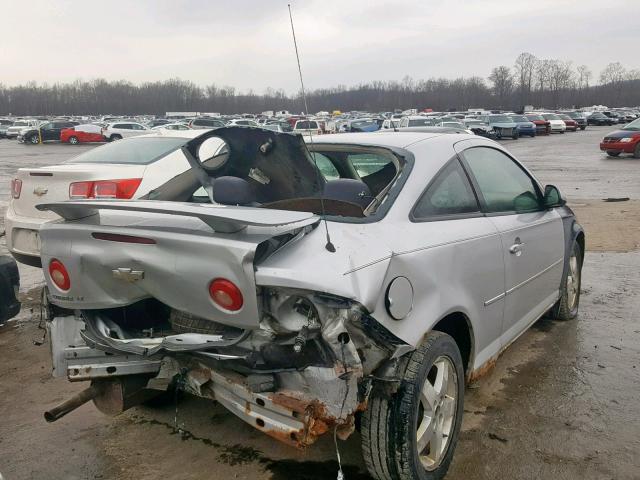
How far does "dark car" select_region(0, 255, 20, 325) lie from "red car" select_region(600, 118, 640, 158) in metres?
23.2

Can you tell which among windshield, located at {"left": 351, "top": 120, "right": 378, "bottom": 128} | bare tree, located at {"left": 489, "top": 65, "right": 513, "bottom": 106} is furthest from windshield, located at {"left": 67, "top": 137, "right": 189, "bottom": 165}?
bare tree, located at {"left": 489, "top": 65, "right": 513, "bottom": 106}

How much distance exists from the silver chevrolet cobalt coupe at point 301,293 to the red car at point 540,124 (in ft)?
141

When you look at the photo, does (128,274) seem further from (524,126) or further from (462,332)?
(524,126)

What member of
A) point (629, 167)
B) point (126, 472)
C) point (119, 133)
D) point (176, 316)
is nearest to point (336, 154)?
point (176, 316)

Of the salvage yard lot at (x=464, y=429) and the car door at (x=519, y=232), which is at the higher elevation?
the car door at (x=519, y=232)

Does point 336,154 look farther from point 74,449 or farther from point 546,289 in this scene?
point 74,449

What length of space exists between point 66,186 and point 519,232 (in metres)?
4.25

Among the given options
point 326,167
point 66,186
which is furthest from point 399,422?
point 66,186

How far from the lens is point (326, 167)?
13.8ft

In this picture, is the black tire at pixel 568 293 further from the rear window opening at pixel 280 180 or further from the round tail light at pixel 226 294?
the round tail light at pixel 226 294

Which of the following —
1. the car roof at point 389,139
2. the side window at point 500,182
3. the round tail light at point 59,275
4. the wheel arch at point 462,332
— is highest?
the car roof at point 389,139

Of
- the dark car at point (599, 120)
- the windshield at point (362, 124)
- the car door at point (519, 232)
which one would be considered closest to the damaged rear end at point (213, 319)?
the car door at point (519, 232)

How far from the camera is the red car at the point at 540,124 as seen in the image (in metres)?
43.1

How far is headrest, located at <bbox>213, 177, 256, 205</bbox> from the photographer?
337 centimetres
